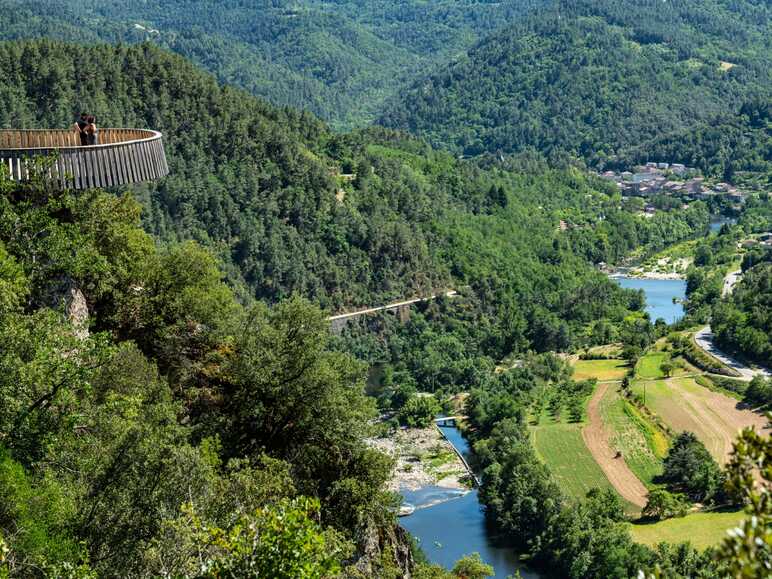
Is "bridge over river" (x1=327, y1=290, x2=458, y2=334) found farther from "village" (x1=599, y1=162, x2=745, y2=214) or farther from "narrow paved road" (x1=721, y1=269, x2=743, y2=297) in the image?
"village" (x1=599, y1=162, x2=745, y2=214)

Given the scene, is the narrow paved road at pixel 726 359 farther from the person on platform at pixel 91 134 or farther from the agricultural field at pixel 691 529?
the person on platform at pixel 91 134

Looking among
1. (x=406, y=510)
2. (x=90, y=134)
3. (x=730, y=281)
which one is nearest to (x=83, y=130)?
(x=90, y=134)

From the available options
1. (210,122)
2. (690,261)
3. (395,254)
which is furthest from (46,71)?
(690,261)

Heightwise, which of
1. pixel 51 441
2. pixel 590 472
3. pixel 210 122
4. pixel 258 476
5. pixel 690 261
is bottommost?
pixel 690 261

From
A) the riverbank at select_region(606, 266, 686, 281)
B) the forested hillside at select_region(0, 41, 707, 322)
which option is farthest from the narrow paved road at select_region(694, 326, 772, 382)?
the riverbank at select_region(606, 266, 686, 281)

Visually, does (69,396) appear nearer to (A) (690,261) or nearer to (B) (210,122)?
(B) (210,122)

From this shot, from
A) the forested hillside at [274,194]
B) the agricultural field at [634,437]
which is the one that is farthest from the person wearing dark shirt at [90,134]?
the forested hillside at [274,194]

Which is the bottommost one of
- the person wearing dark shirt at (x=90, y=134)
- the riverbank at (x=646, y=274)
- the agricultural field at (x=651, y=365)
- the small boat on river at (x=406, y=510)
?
the riverbank at (x=646, y=274)
